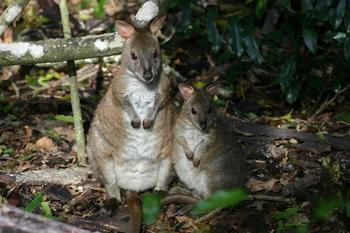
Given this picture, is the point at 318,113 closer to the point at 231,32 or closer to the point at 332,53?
the point at 332,53

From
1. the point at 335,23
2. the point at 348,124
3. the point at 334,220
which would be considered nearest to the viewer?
the point at 334,220

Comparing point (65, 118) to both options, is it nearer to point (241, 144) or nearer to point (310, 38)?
point (241, 144)

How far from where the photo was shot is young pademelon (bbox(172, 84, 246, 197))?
5.76 m

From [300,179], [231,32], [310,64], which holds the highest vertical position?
[231,32]

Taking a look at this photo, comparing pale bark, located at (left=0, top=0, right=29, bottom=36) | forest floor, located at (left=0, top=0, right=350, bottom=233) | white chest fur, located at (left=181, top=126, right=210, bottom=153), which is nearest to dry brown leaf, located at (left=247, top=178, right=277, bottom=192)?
forest floor, located at (left=0, top=0, right=350, bottom=233)

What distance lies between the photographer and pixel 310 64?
24.3 ft

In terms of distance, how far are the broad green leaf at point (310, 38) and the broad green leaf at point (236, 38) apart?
1.96 ft

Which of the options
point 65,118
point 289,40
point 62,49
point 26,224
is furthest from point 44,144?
point 26,224

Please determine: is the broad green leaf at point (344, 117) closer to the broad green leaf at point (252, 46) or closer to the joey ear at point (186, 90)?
the broad green leaf at point (252, 46)

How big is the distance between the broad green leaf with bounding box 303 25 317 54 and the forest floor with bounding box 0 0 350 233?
2.84ft

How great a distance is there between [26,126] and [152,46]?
214 centimetres

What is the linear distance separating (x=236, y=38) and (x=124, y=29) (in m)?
1.30

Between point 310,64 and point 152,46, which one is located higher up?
point 152,46

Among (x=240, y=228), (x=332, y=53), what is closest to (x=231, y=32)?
(x=332, y=53)
